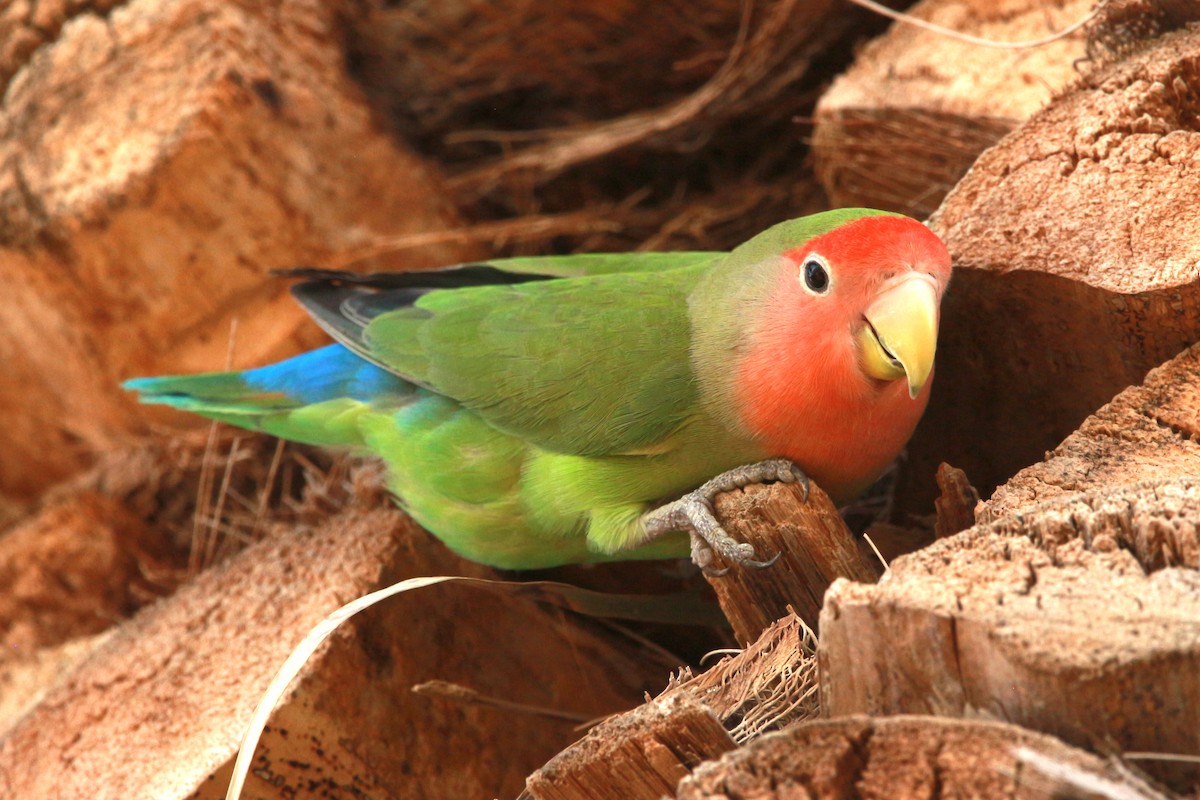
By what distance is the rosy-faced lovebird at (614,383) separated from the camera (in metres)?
2.08

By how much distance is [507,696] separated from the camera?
262 centimetres

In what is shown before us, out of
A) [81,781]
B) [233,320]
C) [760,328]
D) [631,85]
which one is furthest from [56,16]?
[760,328]

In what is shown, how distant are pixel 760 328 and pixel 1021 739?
1.17m

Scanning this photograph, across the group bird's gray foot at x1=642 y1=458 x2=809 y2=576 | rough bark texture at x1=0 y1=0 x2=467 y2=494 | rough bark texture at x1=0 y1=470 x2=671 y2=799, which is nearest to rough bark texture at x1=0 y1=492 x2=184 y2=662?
rough bark texture at x1=0 y1=0 x2=467 y2=494

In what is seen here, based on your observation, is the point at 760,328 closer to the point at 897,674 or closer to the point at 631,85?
the point at 897,674

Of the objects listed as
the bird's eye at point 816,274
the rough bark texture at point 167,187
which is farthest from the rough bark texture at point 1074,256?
the rough bark texture at point 167,187

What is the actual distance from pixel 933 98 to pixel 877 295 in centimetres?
83

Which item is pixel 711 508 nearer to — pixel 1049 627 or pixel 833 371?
pixel 833 371

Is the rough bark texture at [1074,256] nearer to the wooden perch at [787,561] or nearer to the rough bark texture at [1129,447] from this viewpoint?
the rough bark texture at [1129,447]

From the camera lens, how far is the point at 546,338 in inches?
97.2

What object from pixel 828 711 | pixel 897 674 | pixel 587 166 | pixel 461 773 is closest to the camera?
pixel 897 674

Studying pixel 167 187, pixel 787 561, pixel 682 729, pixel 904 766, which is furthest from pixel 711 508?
pixel 167 187

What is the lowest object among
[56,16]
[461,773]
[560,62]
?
[461,773]

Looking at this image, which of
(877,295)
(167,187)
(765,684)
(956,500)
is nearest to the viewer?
(765,684)
